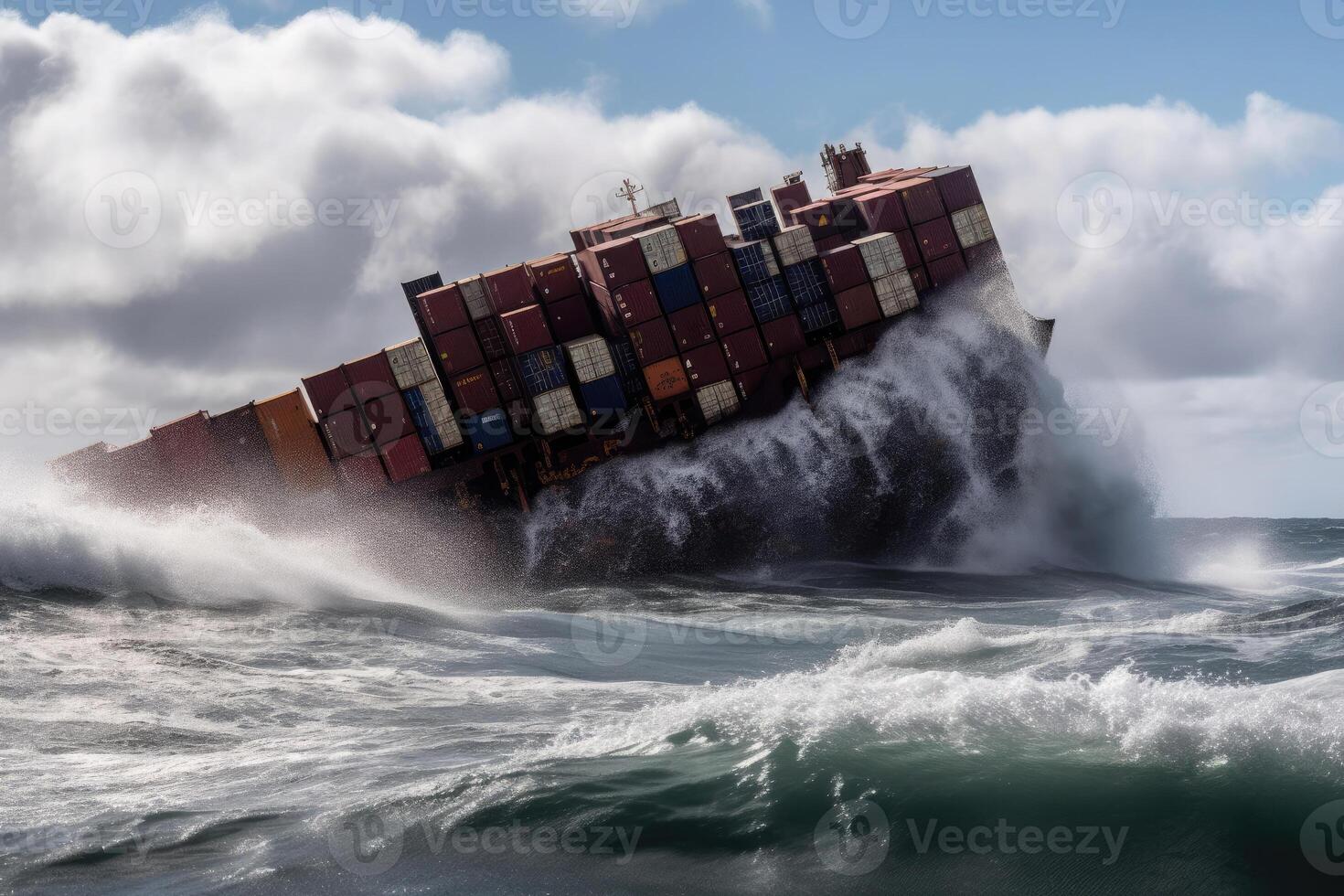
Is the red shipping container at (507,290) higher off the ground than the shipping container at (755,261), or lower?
higher

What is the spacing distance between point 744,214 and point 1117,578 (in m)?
19.4

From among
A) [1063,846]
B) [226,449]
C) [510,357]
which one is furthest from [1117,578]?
[226,449]

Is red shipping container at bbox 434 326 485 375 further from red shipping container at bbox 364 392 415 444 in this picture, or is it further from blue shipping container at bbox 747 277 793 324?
blue shipping container at bbox 747 277 793 324

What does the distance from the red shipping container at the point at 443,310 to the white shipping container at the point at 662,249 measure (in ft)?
22.8

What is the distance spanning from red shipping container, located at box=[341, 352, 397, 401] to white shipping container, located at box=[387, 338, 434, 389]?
32 centimetres

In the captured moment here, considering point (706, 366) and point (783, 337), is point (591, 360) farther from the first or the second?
point (783, 337)

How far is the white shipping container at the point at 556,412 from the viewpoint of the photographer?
36.9 metres

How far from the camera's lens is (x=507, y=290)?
3788cm

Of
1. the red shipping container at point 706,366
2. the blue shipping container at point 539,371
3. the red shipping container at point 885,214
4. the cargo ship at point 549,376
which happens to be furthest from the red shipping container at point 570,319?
the red shipping container at point 885,214

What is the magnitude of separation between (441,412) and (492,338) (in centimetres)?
330

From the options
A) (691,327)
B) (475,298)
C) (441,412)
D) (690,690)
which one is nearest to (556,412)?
(441,412)

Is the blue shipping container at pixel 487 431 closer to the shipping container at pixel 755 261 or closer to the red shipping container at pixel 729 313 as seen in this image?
the red shipping container at pixel 729 313

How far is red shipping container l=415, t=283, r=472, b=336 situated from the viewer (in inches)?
1463

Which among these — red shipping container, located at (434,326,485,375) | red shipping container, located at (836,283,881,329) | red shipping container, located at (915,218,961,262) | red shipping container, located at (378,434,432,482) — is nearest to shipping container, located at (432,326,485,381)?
red shipping container, located at (434,326,485,375)
